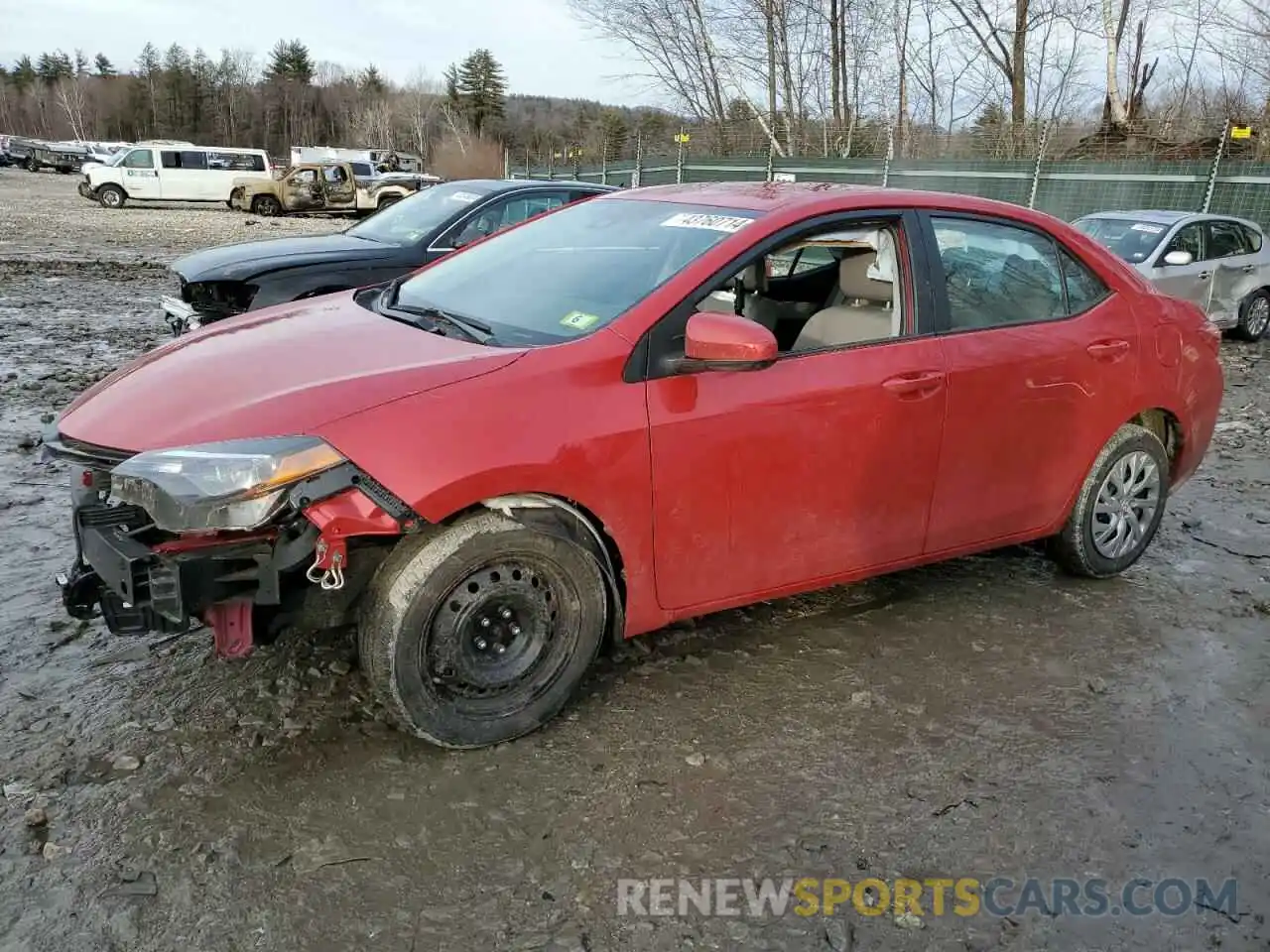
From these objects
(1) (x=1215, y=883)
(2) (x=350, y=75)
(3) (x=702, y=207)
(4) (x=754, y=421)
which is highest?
(2) (x=350, y=75)

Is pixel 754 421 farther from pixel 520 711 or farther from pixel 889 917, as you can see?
pixel 889 917

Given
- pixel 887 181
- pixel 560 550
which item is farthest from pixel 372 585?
pixel 887 181

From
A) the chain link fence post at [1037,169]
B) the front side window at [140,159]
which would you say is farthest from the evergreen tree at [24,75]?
the chain link fence post at [1037,169]

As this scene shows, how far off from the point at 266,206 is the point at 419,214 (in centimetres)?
2505

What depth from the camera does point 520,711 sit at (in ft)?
9.51

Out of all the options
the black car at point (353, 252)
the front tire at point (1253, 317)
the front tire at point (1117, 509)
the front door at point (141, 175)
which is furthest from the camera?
the front door at point (141, 175)

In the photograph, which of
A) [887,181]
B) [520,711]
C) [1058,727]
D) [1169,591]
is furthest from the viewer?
[887,181]

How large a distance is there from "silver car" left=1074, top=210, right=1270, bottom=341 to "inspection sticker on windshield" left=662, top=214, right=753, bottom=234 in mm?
8224

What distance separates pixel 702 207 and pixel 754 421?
95 cm

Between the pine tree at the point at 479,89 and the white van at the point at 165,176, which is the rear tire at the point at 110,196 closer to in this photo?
the white van at the point at 165,176

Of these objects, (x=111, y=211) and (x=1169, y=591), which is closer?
(x=1169, y=591)

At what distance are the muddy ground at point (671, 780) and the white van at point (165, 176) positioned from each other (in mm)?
30634

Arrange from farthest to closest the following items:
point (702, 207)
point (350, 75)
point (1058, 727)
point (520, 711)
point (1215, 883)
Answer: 1. point (350, 75)
2. point (702, 207)
3. point (1058, 727)
4. point (520, 711)
5. point (1215, 883)

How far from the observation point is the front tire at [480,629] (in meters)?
2.64
